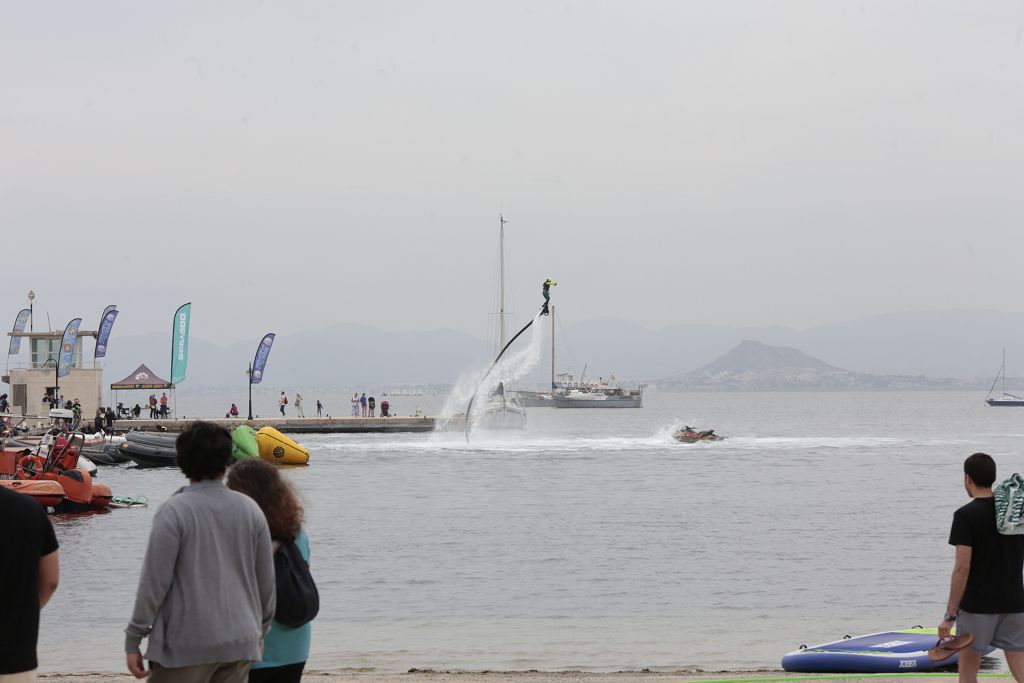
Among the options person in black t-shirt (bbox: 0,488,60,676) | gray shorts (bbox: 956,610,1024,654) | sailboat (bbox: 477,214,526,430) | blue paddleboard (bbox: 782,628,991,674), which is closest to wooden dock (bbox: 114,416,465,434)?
sailboat (bbox: 477,214,526,430)

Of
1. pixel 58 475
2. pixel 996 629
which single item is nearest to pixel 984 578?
pixel 996 629

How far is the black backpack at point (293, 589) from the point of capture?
5406 mm

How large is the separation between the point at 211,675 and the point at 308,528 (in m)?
25.3

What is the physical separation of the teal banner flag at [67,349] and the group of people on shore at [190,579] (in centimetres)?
5579

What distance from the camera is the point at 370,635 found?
50.7 ft

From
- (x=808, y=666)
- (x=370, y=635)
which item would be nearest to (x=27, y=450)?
(x=370, y=635)

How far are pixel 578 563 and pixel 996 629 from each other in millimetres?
15917

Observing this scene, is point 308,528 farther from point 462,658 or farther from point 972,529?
point 972,529

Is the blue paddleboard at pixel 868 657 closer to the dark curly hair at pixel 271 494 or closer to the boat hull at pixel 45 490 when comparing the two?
the dark curly hair at pixel 271 494

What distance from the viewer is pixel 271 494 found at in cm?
538

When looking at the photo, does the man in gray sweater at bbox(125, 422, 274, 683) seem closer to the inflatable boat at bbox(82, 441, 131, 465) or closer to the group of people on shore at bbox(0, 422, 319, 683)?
the group of people on shore at bbox(0, 422, 319, 683)

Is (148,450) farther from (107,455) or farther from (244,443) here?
(244,443)

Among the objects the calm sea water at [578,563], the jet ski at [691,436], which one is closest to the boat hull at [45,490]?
the calm sea water at [578,563]

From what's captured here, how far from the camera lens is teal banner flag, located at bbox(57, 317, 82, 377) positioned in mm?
57250
